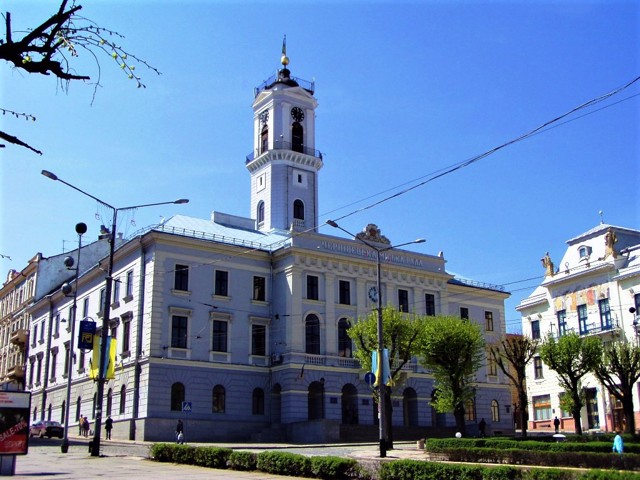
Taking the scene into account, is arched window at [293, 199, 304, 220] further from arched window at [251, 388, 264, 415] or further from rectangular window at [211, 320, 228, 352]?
arched window at [251, 388, 264, 415]

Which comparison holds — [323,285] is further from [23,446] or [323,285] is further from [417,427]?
[23,446]

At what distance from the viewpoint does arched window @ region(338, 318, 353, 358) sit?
172 ft

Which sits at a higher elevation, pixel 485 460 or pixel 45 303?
pixel 45 303

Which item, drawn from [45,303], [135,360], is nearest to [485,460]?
[135,360]

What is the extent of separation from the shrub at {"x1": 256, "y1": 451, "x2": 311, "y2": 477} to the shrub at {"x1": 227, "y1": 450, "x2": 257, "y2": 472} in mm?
315

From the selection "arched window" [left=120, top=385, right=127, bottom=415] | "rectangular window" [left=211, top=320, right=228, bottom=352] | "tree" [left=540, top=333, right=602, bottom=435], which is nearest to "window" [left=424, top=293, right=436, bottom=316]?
"tree" [left=540, top=333, right=602, bottom=435]

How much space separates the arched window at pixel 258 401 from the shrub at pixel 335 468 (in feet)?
93.2

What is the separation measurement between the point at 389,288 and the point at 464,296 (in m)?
9.31

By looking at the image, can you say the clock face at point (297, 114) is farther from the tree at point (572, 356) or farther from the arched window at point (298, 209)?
the tree at point (572, 356)

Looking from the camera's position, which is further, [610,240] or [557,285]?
[557,285]

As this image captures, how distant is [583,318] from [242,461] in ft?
133

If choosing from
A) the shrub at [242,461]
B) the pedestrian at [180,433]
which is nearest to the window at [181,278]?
the pedestrian at [180,433]

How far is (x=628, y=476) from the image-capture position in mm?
15172

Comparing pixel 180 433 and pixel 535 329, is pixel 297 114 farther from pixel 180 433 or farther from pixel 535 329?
pixel 180 433
